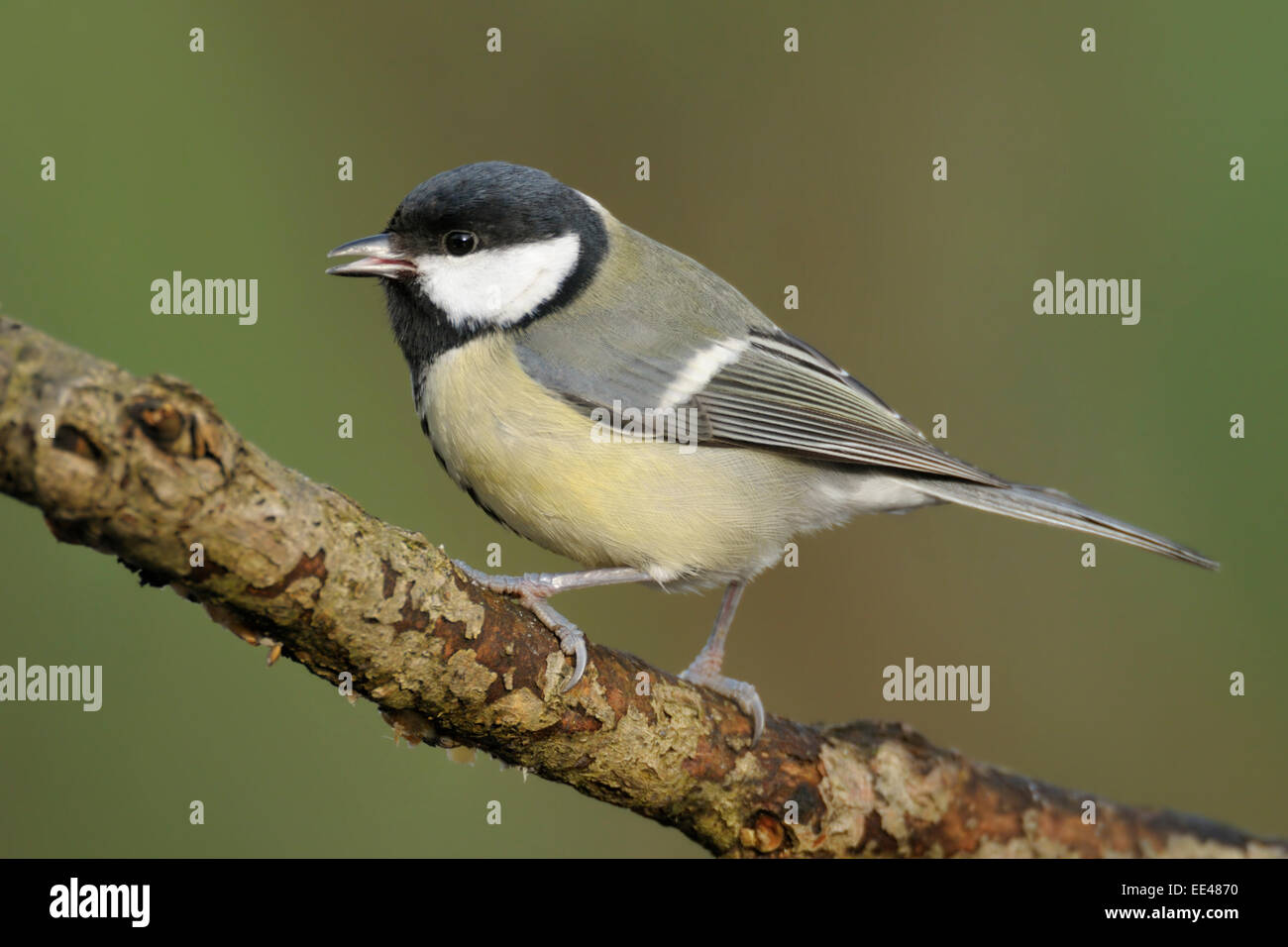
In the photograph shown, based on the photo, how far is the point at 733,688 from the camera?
7.97ft

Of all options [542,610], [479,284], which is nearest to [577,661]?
[542,610]

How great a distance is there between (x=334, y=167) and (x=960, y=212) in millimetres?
2484

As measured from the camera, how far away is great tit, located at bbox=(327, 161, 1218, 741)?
91.7 inches

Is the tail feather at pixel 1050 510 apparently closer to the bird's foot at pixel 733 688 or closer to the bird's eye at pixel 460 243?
the bird's foot at pixel 733 688

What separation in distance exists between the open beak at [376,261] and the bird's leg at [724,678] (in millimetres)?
1122

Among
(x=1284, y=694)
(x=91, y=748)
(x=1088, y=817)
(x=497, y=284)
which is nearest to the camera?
(x=497, y=284)

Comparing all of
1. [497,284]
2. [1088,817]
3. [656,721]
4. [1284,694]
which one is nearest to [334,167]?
[497,284]

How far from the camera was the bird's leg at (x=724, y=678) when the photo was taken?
2328 mm

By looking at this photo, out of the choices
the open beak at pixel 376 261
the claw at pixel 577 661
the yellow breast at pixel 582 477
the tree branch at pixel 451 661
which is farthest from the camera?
the open beak at pixel 376 261

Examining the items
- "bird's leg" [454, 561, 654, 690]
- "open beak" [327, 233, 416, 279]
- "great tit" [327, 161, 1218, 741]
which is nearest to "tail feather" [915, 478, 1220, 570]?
"great tit" [327, 161, 1218, 741]

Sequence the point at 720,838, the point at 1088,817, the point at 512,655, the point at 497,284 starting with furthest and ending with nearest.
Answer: the point at 1088,817, the point at 497,284, the point at 720,838, the point at 512,655

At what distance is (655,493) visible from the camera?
2.34m

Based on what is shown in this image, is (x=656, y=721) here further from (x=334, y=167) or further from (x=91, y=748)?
(x=334, y=167)

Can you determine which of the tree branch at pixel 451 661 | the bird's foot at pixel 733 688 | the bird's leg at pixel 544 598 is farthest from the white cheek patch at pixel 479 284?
the bird's foot at pixel 733 688
